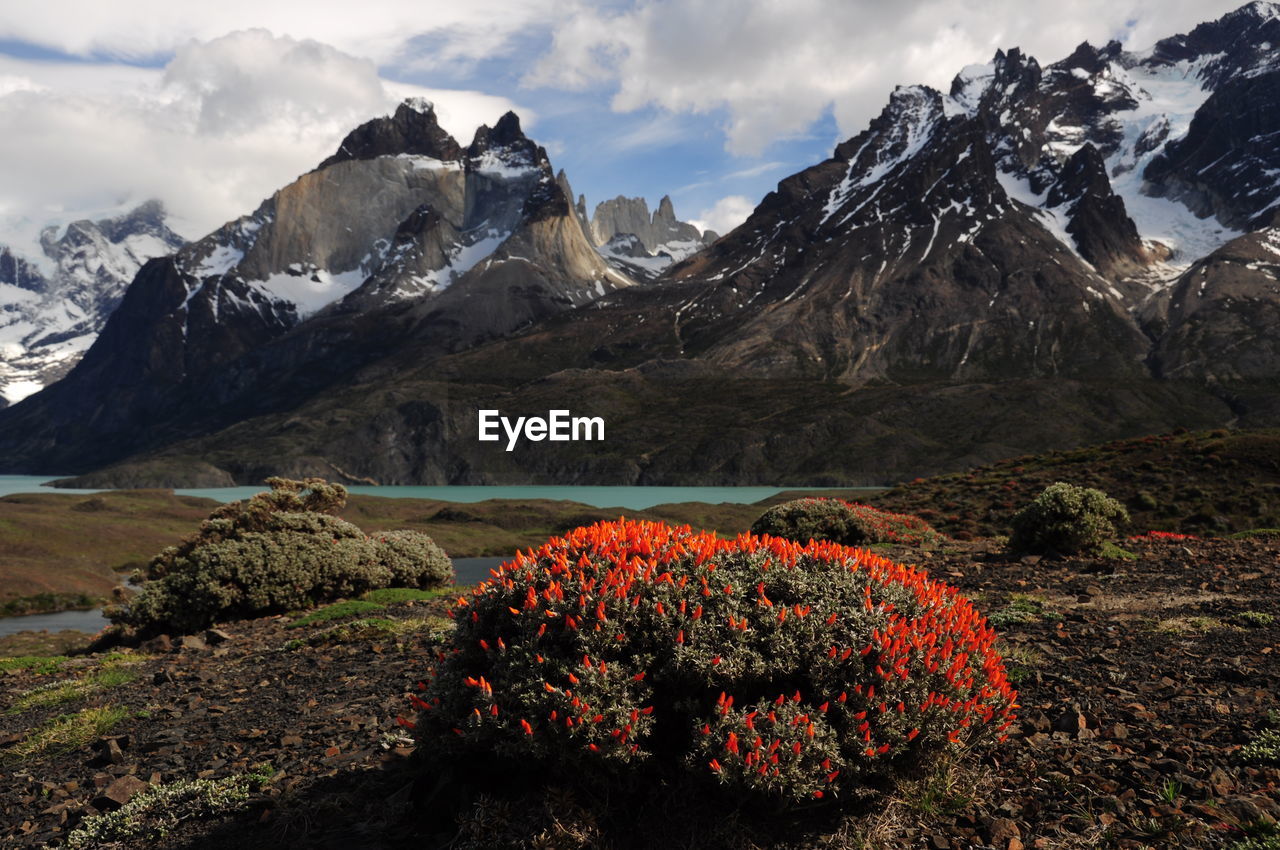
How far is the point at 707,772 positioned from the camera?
17.6ft

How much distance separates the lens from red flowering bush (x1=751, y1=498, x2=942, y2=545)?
24109 mm

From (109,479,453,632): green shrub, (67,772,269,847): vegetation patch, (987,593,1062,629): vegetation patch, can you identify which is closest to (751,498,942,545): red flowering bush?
(109,479,453,632): green shrub

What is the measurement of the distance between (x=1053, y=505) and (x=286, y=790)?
18.6m

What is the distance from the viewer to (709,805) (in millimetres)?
5547

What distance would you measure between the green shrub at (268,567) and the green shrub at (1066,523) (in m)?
15.3

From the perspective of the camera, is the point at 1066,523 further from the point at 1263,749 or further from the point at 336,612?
the point at 336,612

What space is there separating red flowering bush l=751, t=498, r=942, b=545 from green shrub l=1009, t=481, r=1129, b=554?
4088mm

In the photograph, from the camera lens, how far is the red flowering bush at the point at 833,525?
79.1 ft

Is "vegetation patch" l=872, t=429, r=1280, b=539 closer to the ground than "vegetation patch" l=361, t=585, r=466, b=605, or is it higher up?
higher up

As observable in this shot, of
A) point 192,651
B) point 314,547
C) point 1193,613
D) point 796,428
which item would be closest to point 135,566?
point 314,547

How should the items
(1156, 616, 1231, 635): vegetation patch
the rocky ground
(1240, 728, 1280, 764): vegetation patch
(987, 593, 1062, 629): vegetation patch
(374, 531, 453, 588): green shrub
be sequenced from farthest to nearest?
1. (374, 531, 453, 588): green shrub
2. (987, 593, 1062, 629): vegetation patch
3. (1156, 616, 1231, 635): vegetation patch
4. (1240, 728, 1280, 764): vegetation patch
5. the rocky ground

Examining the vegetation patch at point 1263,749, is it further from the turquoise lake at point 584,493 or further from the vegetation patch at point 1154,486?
the turquoise lake at point 584,493

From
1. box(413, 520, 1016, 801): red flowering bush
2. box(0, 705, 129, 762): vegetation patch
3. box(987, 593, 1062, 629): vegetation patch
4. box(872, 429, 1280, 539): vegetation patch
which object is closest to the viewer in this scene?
box(413, 520, 1016, 801): red flowering bush

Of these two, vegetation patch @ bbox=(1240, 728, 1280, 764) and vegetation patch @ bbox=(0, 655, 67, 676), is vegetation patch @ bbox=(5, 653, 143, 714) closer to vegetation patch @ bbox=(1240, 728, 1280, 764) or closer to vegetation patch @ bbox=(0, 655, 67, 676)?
vegetation patch @ bbox=(0, 655, 67, 676)
